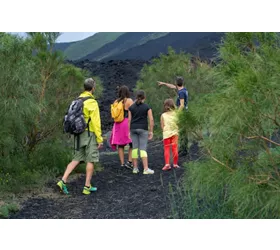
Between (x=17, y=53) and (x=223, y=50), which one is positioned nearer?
(x=223, y=50)

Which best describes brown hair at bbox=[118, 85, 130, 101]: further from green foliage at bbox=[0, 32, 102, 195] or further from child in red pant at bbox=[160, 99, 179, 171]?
green foliage at bbox=[0, 32, 102, 195]

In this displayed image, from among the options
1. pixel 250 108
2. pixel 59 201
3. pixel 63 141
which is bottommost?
pixel 59 201

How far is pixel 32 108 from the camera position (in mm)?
7719

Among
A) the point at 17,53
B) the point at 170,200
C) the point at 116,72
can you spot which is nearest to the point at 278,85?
the point at 170,200

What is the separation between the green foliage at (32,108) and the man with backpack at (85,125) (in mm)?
759

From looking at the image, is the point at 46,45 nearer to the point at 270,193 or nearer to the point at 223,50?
the point at 223,50

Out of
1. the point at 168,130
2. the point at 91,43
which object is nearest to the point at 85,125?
the point at 168,130

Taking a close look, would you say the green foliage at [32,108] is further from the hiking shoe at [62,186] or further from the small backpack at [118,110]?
the small backpack at [118,110]

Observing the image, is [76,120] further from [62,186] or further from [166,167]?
[166,167]

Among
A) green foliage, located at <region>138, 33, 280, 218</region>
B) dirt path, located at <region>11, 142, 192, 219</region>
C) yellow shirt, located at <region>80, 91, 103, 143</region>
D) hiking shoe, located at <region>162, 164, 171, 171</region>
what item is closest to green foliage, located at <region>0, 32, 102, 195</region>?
dirt path, located at <region>11, 142, 192, 219</region>

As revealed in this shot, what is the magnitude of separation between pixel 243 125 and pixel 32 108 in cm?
391

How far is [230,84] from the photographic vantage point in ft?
15.5

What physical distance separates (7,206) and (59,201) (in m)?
0.84
